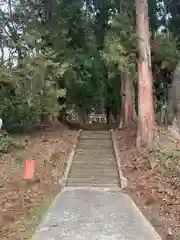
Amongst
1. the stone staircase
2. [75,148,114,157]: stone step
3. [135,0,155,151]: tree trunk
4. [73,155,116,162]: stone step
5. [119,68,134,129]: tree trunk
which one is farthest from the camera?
[119,68,134,129]: tree trunk

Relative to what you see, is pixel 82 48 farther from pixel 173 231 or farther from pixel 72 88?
pixel 173 231

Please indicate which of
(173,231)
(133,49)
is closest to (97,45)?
(133,49)

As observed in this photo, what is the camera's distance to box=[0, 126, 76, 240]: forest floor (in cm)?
811

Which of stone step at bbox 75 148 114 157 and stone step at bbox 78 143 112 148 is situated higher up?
stone step at bbox 78 143 112 148

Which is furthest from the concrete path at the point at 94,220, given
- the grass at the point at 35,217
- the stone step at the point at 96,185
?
the stone step at the point at 96,185

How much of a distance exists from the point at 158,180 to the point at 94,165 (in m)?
3.18

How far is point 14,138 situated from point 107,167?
5467 millimetres

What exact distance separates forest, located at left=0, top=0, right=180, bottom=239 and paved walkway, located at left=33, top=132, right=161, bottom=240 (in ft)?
7.27

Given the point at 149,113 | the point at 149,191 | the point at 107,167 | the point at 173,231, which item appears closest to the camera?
the point at 173,231

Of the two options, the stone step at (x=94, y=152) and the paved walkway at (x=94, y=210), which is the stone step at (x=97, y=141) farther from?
the paved walkway at (x=94, y=210)

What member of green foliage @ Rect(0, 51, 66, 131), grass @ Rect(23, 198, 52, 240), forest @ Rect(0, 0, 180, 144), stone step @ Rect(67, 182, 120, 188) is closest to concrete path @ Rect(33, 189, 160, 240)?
grass @ Rect(23, 198, 52, 240)

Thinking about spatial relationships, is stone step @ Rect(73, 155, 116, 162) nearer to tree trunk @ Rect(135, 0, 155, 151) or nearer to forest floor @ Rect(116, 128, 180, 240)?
forest floor @ Rect(116, 128, 180, 240)

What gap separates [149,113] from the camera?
15.2m

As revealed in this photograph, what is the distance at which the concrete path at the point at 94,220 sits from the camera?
7.13m
